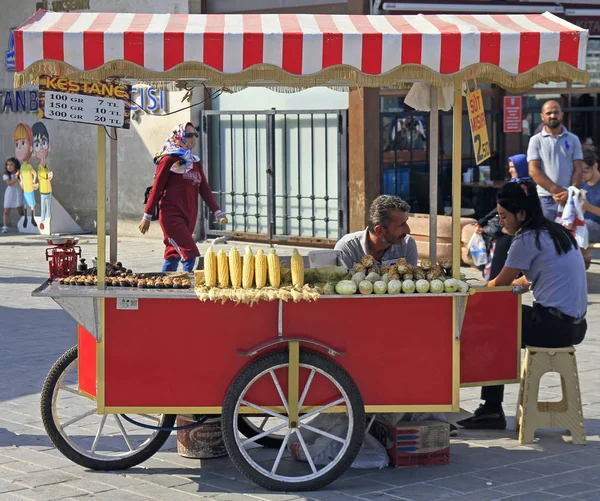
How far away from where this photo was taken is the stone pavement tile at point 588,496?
5.30 meters

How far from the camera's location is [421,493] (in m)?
5.45

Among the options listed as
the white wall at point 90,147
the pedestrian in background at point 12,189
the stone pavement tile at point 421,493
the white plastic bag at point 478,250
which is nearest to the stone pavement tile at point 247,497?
the stone pavement tile at point 421,493

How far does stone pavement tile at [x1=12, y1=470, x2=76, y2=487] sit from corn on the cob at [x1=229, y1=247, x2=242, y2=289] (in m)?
1.29

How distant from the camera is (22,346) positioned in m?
9.25

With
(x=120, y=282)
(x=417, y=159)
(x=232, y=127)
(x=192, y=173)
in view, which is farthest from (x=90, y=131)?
(x=120, y=282)

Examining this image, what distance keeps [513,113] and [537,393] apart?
9282mm

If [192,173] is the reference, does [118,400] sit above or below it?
below

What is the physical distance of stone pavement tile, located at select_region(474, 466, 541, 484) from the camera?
223 inches

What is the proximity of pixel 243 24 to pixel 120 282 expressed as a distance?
1433 mm

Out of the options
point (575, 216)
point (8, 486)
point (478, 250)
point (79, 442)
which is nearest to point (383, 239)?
point (79, 442)

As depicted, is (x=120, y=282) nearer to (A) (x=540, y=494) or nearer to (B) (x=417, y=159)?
(A) (x=540, y=494)

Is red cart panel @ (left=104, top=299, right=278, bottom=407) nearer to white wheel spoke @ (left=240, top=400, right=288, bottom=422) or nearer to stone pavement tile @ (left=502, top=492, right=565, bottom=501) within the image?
white wheel spoke @ (left=240, top=400, right=288, bottom=422)

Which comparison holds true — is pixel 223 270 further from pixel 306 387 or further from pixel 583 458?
pixel 583 458

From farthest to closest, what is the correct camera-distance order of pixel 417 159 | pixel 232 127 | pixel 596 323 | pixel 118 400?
pixel 232 127 → pixel 417 159 → pixel 596 323 → pixel 118 400
